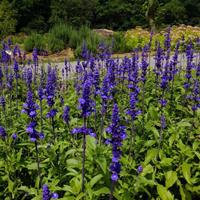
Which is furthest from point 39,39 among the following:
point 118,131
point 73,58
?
point 118,131

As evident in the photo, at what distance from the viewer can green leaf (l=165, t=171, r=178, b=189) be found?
3767 mm

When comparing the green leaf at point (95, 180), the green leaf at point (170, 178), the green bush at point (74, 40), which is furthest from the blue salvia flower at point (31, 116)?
the green bush at point (74, 40)

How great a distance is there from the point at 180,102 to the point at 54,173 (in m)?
2.86

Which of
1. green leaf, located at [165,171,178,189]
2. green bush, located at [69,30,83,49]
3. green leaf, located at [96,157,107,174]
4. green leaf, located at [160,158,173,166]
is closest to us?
green leaf, located at [96,157,107,174]

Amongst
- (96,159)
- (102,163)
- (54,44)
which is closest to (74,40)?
(54,44)

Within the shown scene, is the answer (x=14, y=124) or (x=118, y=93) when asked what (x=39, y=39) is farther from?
(x=14, y=124)

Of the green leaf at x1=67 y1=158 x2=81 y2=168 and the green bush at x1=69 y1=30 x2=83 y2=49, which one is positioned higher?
the green leaf at x1=67 y1=158 x2=81 y2=168

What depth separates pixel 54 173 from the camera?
4.01 metres

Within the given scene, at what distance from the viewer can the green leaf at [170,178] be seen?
377 centimetres

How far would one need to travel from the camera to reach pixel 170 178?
3.83 meters

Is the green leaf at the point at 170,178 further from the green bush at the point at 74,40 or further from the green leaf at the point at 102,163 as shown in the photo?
the green bush at the point at 74,40

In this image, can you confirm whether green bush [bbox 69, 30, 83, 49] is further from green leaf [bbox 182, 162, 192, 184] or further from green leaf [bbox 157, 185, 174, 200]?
green leaf [bbox 157, 185, 174, 200]

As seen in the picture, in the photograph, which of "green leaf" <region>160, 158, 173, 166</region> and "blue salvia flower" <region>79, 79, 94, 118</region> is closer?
"blue salvia flower" <region>79, 79, 94, 118</region>

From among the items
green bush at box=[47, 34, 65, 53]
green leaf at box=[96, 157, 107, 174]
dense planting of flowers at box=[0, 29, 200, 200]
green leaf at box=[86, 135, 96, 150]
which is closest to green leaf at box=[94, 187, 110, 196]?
dense planting of flowers at box=[0, 29, 200, 200]
